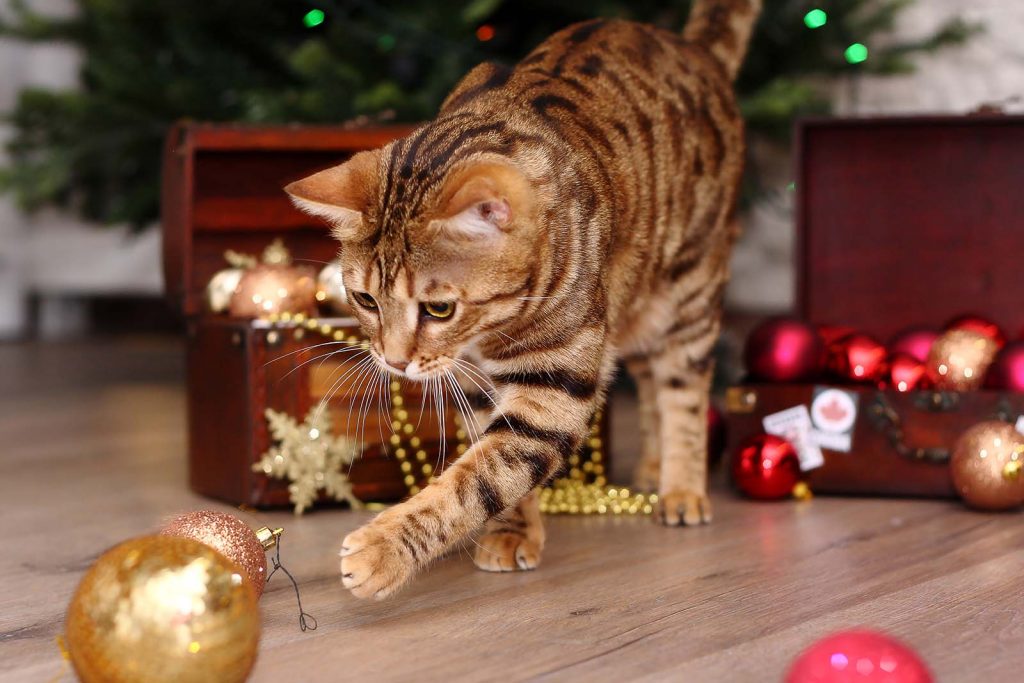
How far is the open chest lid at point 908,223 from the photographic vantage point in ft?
7.50

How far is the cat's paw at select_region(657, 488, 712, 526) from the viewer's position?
1.79m

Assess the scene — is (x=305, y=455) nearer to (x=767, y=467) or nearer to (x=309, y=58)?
(x=767, y=467)

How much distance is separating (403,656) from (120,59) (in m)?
2.01

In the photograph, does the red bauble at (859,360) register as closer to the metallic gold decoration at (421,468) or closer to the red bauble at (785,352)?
the red bauble at (785,352)

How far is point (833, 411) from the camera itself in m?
1.93

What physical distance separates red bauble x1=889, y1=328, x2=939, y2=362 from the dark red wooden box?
8.4 inches

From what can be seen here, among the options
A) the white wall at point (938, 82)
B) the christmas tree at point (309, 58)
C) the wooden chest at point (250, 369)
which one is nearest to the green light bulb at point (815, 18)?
the christmas tree at point (309, 58)

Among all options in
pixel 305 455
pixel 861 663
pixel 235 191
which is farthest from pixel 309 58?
pixel 861 663

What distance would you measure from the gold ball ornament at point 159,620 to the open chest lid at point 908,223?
1.51 meters

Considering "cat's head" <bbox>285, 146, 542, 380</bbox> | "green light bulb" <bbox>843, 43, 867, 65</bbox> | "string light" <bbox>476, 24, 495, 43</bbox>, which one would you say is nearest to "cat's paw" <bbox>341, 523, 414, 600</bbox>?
"cat's head" <bbox>285, 146, 542, 380</bbox>

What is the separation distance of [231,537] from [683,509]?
2.40ft

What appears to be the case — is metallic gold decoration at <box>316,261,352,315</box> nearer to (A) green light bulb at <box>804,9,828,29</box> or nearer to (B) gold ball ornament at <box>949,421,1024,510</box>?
(B) gold ball ornament at <box>949,421,1024,510</box>

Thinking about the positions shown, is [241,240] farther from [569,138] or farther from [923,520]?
[923,520]

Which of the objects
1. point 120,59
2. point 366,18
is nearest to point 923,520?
point 366,18
